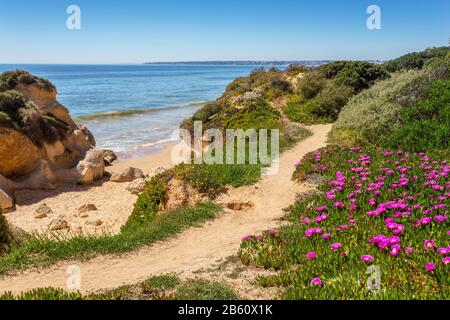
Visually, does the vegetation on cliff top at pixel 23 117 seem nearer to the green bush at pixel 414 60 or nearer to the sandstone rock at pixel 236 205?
the sandstone rock at pixel 236 205

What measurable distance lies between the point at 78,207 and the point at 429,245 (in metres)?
14.8

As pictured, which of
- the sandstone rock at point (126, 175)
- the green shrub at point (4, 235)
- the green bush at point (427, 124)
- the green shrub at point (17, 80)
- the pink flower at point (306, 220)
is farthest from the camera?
the green shrub at point (17, 80)

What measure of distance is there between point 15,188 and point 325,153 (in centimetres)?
1434

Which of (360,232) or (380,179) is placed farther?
(380,179)

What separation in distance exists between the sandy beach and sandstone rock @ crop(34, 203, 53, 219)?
0.33ft

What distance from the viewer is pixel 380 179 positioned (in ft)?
30.8

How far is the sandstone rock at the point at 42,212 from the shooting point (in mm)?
16592

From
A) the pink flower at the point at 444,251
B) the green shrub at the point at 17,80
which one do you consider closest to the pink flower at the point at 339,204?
the pink flower at the point at 444,251

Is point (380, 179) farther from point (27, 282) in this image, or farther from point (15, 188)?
point (15, 188)

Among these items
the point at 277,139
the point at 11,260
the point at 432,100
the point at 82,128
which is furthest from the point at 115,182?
the point at 432,100

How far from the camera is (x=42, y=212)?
16875 millimetres

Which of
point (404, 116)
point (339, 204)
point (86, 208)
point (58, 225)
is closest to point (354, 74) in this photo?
point (404, 116)

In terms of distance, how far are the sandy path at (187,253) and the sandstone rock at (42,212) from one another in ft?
28.4

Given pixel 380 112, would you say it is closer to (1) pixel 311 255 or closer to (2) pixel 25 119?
(1) pixel 311 255
